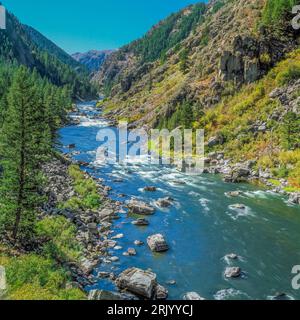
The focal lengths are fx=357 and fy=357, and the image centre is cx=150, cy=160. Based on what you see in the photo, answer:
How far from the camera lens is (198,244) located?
32.9 m

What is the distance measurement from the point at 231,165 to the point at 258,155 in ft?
15.8

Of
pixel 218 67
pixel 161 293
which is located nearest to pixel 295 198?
→ pixel 161 293

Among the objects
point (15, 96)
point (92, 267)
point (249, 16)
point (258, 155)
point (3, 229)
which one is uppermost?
point (249, 16)

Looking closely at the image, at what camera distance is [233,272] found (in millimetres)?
26781

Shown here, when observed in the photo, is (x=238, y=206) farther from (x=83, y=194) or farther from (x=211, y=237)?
(x=83, y=194)

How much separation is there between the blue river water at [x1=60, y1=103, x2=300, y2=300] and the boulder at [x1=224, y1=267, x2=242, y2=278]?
1.46 ft

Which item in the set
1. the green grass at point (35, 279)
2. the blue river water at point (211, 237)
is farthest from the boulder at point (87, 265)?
the green grass at point (35, 279)

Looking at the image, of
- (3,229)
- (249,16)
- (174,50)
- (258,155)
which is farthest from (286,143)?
(174,50)

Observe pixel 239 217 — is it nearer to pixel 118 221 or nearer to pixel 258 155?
pixel 118 221

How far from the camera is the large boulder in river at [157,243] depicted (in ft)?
102
